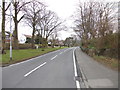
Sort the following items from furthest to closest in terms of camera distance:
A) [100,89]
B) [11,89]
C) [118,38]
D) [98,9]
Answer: [98,9], [118,38], [11,89], [100,89]

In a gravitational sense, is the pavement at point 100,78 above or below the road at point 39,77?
above

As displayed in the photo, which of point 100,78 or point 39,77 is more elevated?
point 100,78

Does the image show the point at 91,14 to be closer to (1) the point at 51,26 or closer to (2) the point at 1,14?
(2) the point at 1,14

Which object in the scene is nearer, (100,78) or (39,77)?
(100,78)

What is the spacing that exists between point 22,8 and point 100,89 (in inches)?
1089

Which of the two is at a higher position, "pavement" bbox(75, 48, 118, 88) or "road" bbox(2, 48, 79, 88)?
"pavement" bbox(75, 48, 118, 88)

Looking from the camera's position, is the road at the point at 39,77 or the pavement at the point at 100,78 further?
the road at the point at 39,77

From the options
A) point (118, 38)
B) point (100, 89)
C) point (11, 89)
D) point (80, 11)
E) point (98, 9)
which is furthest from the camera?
point (80, 11)

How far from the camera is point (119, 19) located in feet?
36.6

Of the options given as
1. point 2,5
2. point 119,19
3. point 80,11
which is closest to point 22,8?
point 2,5

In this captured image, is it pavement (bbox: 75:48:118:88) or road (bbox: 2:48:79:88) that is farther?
road (bbox: 2:48:79:88)

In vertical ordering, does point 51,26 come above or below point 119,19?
above

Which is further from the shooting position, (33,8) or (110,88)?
(33,8)

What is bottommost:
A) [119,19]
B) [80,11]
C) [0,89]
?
[0,89]
